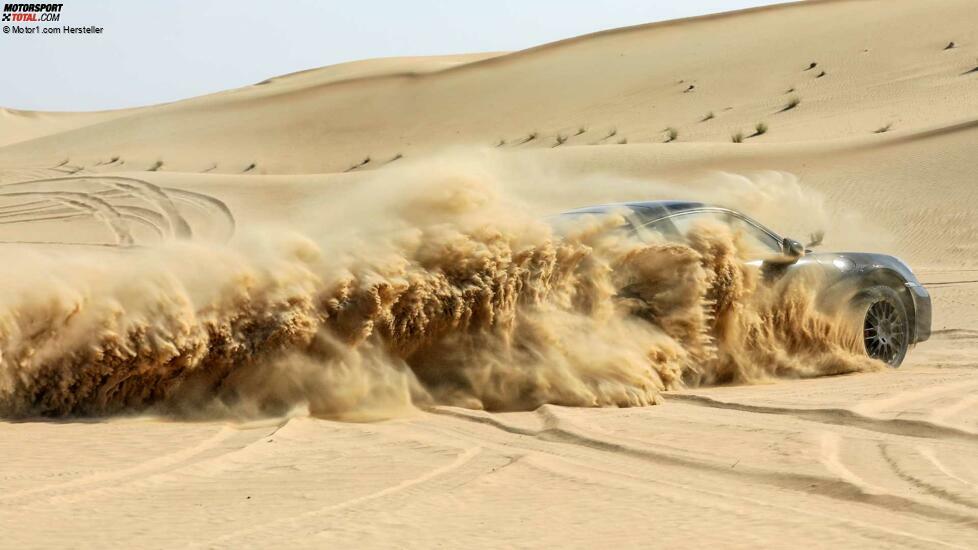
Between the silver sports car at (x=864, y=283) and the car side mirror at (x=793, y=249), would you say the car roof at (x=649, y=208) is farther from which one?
the car side mirror at (x=793, y=249)

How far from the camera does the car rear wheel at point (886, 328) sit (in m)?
11.1

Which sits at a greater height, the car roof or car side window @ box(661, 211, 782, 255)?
the car roof

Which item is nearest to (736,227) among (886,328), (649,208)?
(649,208)

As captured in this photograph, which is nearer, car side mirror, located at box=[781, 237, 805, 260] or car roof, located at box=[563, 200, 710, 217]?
car roof, located at box=[563, 200, 710, 217]

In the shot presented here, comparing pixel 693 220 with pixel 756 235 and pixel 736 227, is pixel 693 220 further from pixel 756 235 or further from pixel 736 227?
pixel 756 235

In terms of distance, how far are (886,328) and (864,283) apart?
47cm

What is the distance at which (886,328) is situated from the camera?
11.2 m

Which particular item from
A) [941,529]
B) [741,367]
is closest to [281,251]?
[741,367]

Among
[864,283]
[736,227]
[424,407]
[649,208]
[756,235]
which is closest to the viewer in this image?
[424,407]

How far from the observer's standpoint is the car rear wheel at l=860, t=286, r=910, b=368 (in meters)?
11.1

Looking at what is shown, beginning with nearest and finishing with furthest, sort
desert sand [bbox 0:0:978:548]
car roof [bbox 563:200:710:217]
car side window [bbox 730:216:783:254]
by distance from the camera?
desert sand [bbox 0:0:978:548] → car roof [bbox 563:200:710:217] → car side window [bbox 730:216:783:254]

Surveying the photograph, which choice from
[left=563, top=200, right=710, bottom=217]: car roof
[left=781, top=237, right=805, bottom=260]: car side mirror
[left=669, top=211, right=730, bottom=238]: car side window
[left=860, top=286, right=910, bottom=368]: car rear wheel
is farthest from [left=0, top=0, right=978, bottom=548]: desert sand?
[left=669, top=211, right=730, bottom=238]: car side window

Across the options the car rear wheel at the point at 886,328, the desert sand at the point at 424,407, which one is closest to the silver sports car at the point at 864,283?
the car rear wheel at the point at 886,328

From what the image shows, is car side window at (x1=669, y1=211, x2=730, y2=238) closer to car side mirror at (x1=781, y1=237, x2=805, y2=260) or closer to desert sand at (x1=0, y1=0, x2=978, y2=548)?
car side mirror at (x1=781, y1=237, x2=805, y2=260)
